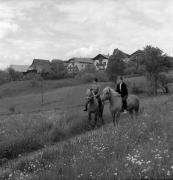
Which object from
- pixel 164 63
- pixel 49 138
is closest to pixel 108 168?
pixel 49 138

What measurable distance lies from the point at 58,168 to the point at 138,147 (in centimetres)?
220

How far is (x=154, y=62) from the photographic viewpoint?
63.8 meters

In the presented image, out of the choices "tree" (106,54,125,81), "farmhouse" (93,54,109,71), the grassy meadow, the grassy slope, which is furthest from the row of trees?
"farmhouse" (93,54,109,71)

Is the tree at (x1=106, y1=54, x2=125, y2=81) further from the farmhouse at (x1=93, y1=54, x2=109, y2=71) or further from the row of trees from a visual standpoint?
the farmhouse at (x1=93, y1=54, x2=109, y2=71)

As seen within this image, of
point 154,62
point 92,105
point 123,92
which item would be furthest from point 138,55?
point 123,92

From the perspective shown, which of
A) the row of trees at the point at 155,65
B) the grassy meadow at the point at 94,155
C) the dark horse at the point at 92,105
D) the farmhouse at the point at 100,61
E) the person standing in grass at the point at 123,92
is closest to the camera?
the grassy meadow at the point at 94,155

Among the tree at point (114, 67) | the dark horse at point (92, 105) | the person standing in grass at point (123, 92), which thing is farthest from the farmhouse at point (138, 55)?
the person standing in grass at point (123, 92)

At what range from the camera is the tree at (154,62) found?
6384cm

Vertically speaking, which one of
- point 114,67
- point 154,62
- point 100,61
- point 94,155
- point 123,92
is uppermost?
point 100,61

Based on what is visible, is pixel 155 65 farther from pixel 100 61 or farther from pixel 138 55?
pixel 100 61

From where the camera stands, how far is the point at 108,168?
7891mm

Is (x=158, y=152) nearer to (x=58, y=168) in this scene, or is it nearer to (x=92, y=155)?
(x=92, y=155)

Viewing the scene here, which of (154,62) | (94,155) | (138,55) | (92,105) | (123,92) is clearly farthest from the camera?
(138,55)

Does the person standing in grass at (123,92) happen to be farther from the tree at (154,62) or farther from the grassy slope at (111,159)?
the tree at (154,62)
